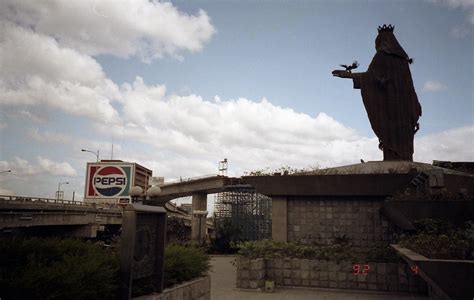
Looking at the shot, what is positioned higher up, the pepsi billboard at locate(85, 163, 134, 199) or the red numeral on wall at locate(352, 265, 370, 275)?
the pepsi billboard at locate(85, 163, 134, 199)

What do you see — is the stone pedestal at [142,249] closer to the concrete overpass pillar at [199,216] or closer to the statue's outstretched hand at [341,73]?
the statue's outstretched hand at [341,73]

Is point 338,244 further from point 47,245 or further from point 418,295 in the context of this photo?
point 47,245

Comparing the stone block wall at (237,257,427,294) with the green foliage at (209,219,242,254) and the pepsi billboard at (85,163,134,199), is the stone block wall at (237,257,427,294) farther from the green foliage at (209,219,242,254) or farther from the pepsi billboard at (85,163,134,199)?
the pepsi billboard at (85,163,134,199)

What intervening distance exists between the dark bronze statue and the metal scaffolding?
973 inches

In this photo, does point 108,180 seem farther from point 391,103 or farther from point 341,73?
point 391,103

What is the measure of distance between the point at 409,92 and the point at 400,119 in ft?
5.49

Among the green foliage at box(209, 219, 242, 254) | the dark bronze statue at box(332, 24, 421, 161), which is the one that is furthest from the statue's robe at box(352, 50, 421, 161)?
the green foliage at box(209, 219, 242, 254)

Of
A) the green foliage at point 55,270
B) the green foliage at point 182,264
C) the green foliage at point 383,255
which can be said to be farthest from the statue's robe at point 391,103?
the green foliage at point 55,270

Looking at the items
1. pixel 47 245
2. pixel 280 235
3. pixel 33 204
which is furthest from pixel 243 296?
pixel 33 204

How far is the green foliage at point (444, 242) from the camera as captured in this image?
307 inches

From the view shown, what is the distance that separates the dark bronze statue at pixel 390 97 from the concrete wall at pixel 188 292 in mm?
13492

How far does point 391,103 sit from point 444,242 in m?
12.4

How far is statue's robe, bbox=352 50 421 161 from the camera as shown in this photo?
2009 centimetres

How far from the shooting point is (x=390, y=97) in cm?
2048
